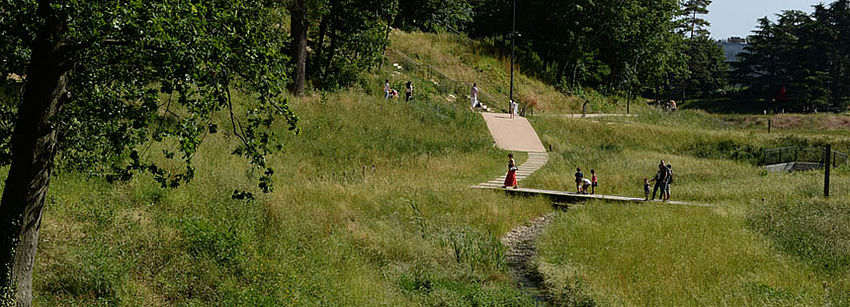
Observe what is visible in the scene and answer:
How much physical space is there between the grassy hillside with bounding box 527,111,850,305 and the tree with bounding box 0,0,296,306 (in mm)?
8340

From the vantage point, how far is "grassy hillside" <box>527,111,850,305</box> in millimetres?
13164

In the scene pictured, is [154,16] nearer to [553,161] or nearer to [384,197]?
[384,197]

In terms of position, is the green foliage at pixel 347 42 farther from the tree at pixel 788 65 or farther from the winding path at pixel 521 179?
the tree at pixel 788 65

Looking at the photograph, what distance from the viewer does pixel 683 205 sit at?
2031cm

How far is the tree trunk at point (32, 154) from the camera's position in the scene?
25.8 ft

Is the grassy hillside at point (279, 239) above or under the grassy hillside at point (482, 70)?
under

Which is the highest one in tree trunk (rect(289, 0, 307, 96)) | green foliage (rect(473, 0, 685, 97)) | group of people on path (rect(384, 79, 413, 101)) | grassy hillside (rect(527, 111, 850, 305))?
green foliage (rect(473, 0, 685, 97))

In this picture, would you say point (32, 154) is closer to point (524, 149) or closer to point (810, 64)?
point (524, 149)

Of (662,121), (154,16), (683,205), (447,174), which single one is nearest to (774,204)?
(683,205)

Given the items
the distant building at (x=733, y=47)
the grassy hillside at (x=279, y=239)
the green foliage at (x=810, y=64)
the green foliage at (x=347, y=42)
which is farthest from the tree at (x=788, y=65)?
the distant building at (x=733, y=47)

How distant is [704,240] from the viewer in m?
16.3

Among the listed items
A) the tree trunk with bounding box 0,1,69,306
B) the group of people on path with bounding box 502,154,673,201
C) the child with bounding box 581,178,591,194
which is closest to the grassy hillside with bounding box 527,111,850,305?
the group of people on path with bounding box 502,154,673,201

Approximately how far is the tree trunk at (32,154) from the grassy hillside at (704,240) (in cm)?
950

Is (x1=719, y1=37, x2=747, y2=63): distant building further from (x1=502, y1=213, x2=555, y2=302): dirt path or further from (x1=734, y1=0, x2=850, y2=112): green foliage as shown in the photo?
(x1=502, y1=213, x2=555, y2=302): dirt path
